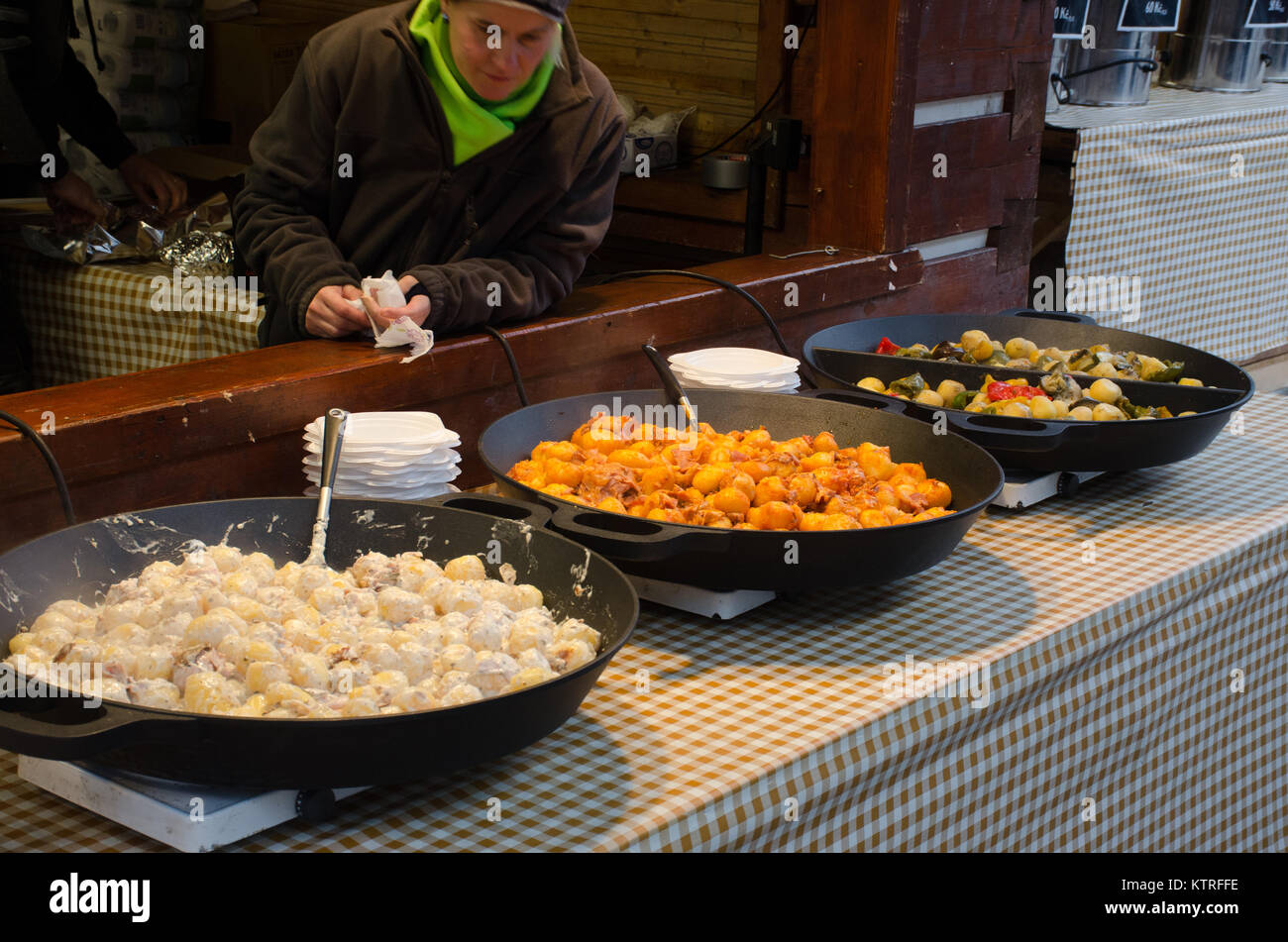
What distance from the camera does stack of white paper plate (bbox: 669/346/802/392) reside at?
2336 millimetres

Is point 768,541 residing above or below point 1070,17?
below

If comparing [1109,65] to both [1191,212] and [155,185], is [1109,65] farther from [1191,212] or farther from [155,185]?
[155,185]

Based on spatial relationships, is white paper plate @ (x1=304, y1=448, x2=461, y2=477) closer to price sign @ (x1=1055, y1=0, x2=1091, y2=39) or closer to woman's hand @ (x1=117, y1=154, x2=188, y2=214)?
woman's hand @ (x1=117, y1=154, x2=188, y2=214)

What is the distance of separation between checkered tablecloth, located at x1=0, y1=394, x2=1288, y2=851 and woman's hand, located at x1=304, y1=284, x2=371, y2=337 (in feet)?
2.45

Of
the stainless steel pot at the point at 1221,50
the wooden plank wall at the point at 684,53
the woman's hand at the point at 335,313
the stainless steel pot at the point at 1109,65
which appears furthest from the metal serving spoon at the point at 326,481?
the stainless steel pot at the point at 1221,50

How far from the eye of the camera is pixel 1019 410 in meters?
2.25

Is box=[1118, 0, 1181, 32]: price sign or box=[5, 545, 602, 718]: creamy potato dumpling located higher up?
box=[1118, 0, 1181, 32]: price sign

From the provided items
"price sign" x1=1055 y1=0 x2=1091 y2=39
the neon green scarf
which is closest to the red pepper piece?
the neon green scarf

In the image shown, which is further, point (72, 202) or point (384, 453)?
point (72, 202)

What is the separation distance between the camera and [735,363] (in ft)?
7.83

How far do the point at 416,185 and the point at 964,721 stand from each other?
1327 mm

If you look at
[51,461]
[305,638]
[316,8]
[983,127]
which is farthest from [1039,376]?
[316,8]
